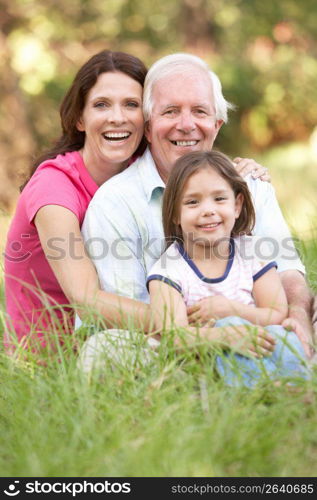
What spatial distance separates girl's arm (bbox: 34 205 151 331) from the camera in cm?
316

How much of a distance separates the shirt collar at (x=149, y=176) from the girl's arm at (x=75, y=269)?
37cm

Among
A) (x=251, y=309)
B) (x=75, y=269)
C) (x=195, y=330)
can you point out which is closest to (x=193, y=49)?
(x=75, y=269)

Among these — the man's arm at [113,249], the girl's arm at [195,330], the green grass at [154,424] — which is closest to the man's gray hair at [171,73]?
the man's arm at [113,249]

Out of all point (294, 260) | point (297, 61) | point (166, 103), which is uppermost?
point (297, 61)

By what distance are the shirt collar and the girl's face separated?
0.37 metres

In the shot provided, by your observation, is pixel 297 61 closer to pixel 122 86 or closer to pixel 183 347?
pixel 122 86

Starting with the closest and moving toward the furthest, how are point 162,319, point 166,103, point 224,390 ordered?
1. point 224,390
2. point 162,319
3. point 166,103

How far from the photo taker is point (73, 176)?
11.7ft

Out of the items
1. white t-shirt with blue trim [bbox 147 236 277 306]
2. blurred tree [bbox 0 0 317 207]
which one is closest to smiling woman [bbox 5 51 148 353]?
white t-shirt with blue trim [bbox 147 236 277 306]

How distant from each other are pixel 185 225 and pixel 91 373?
760mm

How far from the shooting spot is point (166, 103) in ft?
11.5

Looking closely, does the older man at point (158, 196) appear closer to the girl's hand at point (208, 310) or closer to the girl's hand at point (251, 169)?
the girl's hand at point (251, 169)

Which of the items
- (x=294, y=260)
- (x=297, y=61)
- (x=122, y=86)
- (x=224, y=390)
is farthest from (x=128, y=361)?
(x=297, y=61)

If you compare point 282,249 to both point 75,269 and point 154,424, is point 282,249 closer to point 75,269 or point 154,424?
point 75,269
